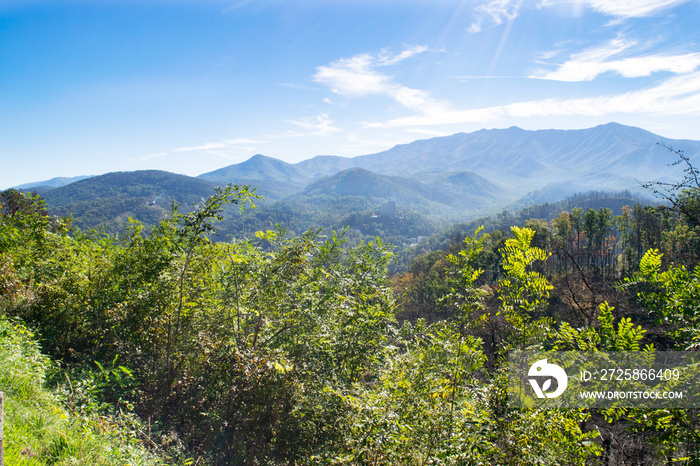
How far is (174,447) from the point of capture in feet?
13.3

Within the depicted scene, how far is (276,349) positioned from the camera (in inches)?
163

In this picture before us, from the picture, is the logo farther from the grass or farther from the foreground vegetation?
the grass

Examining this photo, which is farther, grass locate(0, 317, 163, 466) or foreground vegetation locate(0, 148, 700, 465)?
grass locate(0, 317, 163, 466)

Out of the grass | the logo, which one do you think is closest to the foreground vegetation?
the grass

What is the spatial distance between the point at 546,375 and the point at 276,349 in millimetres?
2834

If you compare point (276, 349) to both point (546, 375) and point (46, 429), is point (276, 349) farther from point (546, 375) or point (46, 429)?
point (546, 375)

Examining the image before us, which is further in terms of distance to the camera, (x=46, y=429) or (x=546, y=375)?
(x=46, y=429)

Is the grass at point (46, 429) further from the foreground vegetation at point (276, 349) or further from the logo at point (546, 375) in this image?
the logo at point (546, 375)

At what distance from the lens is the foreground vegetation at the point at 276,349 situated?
2805 millimetres

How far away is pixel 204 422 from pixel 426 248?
15284cm

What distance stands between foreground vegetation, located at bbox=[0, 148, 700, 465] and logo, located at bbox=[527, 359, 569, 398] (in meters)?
0.20

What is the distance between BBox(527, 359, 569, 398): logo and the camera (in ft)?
9.00

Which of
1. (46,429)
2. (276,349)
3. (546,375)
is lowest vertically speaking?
(46,429)

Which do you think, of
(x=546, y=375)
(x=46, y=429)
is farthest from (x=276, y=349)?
(x=546, y=375)
